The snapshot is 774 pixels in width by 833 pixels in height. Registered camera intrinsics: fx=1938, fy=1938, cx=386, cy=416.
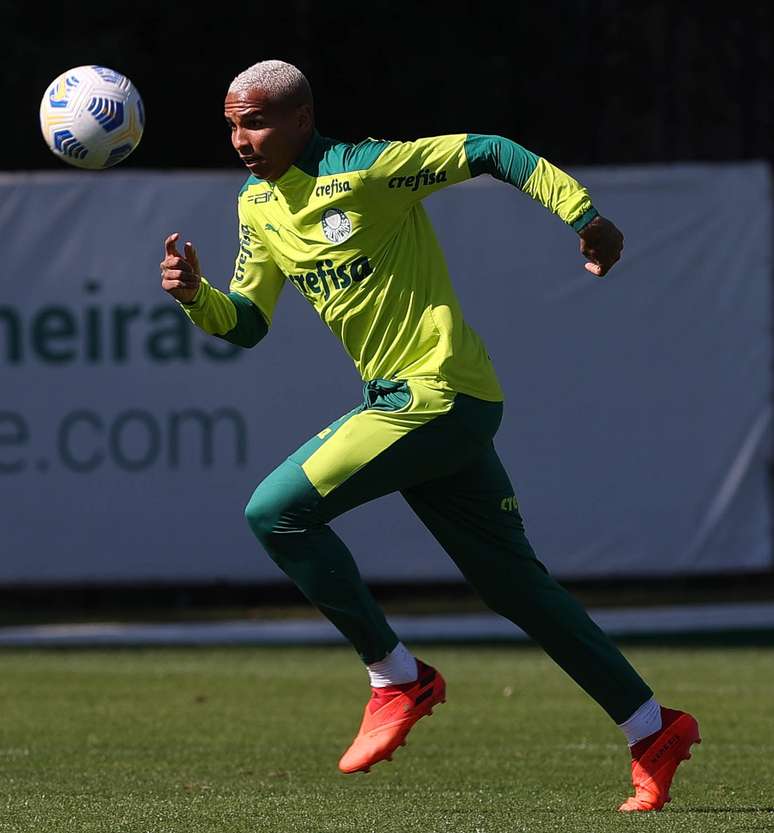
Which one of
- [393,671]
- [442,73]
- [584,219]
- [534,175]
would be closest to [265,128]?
[534,175]

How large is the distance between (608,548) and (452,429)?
866 centimetres

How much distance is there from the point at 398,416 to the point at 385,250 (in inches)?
22.5

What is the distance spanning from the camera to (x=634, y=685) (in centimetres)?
638

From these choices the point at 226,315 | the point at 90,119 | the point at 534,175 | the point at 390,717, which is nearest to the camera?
the point at 534,175

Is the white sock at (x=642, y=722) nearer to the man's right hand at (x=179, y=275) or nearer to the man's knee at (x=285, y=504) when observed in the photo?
the man's knee at (x=285, y=504)

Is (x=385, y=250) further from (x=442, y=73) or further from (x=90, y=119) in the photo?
(x=442, y=73)

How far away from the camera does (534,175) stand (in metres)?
5.98

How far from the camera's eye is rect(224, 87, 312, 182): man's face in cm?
633

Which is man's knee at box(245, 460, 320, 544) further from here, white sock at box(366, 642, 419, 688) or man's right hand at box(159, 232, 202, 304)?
man's right hand at box(159, 232, 202, 304)

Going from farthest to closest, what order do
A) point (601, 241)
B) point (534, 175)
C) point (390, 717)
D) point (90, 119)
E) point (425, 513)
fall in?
point (90, 119)
point (425, 513)
point (390, 717)
point (534, 175)
point (601, 241)

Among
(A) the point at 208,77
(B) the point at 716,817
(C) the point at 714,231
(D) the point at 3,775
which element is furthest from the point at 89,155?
(A) the point at 208,77

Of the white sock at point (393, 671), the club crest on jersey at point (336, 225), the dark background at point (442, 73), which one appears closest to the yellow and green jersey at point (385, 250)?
the club crest on jersey at point (336, 225)

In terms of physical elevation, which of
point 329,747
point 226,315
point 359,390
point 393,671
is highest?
point 226,315

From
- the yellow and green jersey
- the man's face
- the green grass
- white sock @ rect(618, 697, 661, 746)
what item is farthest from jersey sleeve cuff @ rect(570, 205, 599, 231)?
the green grass
